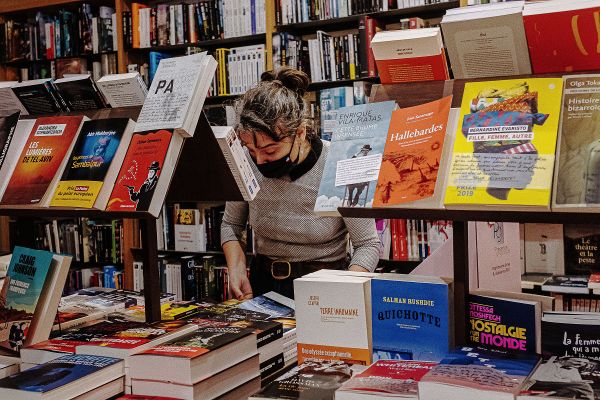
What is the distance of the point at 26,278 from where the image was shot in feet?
5.12

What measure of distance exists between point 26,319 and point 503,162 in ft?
3.78

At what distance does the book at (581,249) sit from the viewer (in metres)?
3.22

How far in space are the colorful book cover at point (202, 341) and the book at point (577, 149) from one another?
70cm

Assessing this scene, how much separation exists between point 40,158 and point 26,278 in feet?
1.01

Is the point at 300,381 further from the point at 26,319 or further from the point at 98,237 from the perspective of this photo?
the point at 98,237

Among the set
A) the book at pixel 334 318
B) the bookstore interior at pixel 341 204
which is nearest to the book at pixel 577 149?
the bookstore interior at pixel 341 204

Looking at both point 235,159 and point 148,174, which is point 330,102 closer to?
point 235,159

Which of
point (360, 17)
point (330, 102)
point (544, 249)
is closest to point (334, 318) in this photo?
point (544, 249)

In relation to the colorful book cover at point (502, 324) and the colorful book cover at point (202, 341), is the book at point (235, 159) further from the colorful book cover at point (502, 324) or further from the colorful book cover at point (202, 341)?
the colorful book cover at point (502, 324)

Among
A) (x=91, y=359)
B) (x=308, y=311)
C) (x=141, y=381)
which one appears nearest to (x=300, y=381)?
(x=308, y=311)

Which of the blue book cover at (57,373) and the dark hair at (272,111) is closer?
the blue book cover at (57,373)

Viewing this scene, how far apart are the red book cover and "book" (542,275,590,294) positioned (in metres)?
2.19

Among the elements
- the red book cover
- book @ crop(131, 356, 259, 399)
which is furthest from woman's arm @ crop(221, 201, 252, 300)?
the red book cover

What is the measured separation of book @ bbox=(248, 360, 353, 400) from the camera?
1.10 meters
